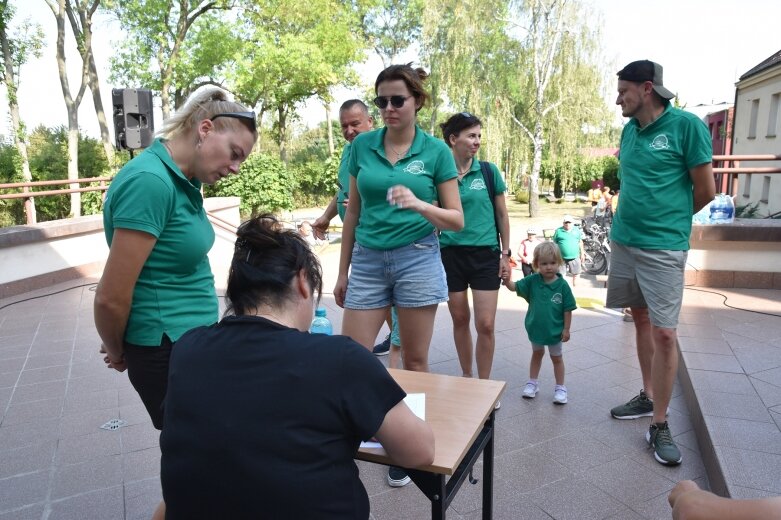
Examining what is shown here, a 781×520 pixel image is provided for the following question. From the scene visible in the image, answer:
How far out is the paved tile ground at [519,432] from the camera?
2699mm

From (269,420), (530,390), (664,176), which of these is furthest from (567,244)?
(269,420)

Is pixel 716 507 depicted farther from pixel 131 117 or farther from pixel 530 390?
pixel 131 117

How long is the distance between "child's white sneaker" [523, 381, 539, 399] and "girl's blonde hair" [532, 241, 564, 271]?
0.77 metres

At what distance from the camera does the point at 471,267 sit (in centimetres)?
353

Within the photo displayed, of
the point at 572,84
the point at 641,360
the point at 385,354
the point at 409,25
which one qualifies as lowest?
the point at 385,354

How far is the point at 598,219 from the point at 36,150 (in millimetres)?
20193

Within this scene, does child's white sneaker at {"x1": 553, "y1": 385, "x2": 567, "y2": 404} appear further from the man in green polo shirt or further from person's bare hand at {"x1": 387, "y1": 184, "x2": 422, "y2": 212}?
person's bare hand at {"x1": 387, "y1": 184, "x2": 422, "y2": 212}

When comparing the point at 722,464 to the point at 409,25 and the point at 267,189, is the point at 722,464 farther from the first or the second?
the point at 409,25

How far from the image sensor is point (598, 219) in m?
14.2

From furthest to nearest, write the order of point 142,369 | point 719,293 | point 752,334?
point 719,293
point 752,334
point 142,369

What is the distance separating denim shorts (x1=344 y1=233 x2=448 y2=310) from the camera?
2.69m

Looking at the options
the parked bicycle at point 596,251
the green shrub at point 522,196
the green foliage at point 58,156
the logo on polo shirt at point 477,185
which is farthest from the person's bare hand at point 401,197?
the green shrub at point 522,196

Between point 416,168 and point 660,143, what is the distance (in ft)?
4.13

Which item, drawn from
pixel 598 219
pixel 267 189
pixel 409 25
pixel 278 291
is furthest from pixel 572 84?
Result: pixel 278 291
